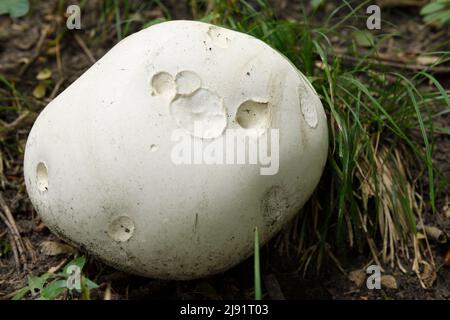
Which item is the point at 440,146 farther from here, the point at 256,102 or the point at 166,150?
the point at 166,150

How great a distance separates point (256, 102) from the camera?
183cm

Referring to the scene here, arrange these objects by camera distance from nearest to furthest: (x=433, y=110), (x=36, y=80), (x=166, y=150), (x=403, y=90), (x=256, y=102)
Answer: (x=166, y=150) → (x=256, y=102) → (x=403, y=90) → (x=433, y=110) → (x=36, y=80)

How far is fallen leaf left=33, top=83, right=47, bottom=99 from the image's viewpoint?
2727 mm

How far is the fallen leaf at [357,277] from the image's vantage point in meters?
2.21

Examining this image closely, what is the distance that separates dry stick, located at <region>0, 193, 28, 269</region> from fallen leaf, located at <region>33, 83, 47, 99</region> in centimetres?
59

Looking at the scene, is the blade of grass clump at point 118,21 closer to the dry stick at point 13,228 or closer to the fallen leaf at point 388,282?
the dry stick at point 13,228

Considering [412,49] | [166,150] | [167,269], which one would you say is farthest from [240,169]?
[412,49]

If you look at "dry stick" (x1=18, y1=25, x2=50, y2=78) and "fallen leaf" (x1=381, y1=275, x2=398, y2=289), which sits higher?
"dry stick" (x1=18, y1=25, x2=50, y2=78)

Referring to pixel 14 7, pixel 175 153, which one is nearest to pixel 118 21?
pixel 14 7

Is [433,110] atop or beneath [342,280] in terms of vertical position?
atop

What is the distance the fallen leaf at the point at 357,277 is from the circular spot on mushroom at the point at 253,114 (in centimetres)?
75

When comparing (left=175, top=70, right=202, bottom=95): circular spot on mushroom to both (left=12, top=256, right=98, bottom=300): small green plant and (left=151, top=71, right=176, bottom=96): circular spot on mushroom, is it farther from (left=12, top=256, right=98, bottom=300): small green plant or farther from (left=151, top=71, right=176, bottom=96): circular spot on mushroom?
(left=12, top=256, right=98, bottom=300): small green plant

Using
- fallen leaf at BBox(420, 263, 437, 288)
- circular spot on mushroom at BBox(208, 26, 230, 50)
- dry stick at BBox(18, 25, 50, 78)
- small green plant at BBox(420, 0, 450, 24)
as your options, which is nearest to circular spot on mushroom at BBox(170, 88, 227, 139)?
circular spot on mushroom at BBox(208, 26, 230, 50)

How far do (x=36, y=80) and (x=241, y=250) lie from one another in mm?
1441
